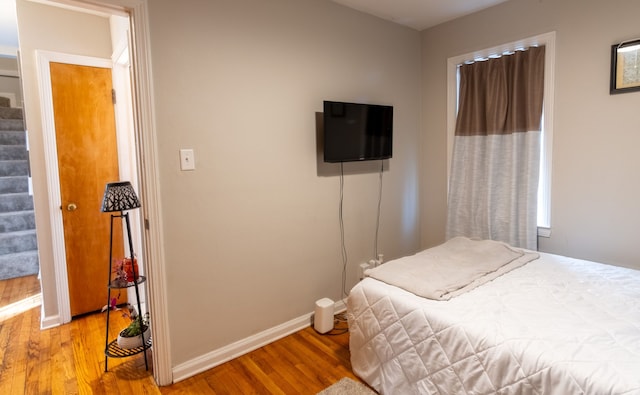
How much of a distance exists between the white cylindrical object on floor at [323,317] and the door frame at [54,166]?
6.72 ft

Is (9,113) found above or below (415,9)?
below

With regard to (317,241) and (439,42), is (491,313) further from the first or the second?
(439,42)

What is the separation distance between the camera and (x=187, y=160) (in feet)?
6.95

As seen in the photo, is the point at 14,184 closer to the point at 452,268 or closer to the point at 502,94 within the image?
the point at 452,268

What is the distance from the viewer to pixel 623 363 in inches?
51.3

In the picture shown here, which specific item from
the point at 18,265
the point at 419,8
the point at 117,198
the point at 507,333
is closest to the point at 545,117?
the point at 419,8

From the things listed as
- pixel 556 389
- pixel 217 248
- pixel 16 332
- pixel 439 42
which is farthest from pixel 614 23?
pixel 16 332

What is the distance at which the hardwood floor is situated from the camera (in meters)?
2.10

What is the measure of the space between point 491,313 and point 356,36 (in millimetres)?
2267

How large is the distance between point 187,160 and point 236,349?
1.27m

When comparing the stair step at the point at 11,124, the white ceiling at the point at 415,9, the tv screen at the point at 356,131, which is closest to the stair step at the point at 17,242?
the stair step at the point at 11,124

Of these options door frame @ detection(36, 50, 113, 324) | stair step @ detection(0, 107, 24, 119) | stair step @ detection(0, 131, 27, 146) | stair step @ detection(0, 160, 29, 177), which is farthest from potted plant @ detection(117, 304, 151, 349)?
stair step @ detection(0, 107, 24, 119)

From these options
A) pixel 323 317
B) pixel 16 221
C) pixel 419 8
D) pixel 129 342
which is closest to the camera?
pixel 129 342

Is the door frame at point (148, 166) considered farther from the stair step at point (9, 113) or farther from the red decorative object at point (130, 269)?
the stair step at point (9, 113)
